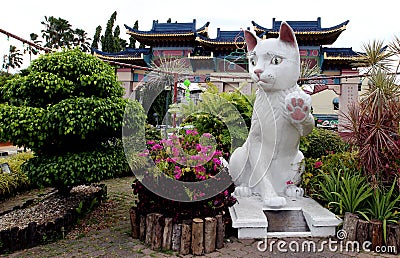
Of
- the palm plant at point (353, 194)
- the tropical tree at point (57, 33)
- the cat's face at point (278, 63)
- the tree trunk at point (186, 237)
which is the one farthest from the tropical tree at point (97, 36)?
the palm plant at point (353, 194)

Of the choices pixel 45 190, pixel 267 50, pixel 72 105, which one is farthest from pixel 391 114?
pixel 45 190

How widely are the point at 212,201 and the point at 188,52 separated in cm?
1392

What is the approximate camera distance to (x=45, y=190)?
20.2 feet

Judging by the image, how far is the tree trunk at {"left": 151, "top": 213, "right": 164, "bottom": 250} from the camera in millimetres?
3136

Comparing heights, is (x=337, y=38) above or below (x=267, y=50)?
above

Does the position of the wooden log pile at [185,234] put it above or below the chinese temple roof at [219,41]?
below

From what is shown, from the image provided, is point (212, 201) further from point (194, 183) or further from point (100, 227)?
point (100, 227)

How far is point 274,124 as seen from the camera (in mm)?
3869

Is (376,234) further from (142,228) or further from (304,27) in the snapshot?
(304,27)

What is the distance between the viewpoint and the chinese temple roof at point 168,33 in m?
15.8

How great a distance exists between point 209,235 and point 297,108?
63.3 inches

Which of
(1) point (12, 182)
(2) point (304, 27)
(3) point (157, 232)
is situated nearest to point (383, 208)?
(3) point (157, 232)

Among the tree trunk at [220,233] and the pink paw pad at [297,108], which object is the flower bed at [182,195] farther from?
the pink paw pad at [297,108]

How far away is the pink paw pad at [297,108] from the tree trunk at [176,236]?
1.69m
